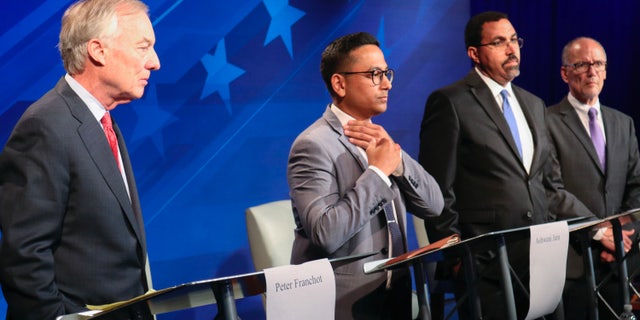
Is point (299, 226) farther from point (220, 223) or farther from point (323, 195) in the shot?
point (220, 223)

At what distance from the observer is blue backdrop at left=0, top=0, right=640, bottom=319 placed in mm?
4242

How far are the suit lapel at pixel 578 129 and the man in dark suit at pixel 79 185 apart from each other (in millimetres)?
3132

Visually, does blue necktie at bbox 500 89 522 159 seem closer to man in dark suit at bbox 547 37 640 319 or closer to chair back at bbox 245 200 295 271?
man in dark suit at bbox 547 37 640 319

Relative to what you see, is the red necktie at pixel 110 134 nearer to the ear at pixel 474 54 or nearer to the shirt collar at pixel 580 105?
the ear at pixel 474 54

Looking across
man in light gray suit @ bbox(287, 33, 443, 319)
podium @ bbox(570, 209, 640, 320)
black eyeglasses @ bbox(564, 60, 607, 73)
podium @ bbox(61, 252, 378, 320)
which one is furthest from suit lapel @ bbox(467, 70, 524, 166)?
podium @ bbox(61, 252, 378, 320)

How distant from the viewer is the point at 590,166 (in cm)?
494

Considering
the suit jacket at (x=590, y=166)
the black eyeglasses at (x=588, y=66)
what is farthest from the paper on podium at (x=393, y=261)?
the black eyeglasses at (x=588, y=66)

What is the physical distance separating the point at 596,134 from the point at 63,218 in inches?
144

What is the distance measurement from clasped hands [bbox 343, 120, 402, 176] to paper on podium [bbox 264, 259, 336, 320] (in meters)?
0.70

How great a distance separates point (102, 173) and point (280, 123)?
2.83 m

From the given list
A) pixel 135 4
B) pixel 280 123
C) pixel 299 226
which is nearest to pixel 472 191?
pixel 299 226

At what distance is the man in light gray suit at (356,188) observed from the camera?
2959 millimetres

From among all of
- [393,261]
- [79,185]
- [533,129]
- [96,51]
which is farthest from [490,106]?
[79,185]

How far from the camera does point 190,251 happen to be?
4.86 meters
